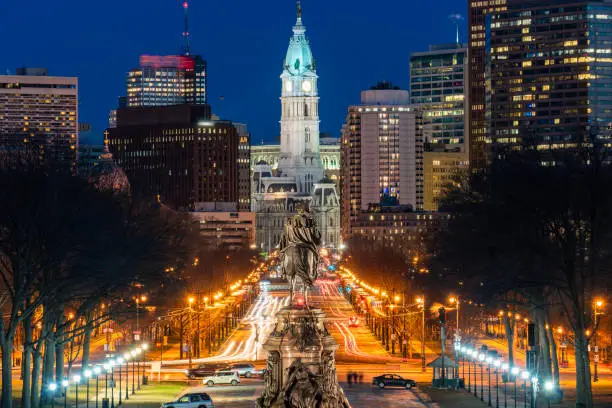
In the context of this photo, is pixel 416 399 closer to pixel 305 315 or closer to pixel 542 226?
pixel 542 226

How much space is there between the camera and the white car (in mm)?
95812

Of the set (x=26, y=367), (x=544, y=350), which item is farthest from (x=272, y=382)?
(x=544, y=350)

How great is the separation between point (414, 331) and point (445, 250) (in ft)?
129

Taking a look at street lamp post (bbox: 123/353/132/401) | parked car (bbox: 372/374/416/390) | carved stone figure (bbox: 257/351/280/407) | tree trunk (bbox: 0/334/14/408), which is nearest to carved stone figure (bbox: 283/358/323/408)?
carved stone figure (bbox: 257/351/280/407)

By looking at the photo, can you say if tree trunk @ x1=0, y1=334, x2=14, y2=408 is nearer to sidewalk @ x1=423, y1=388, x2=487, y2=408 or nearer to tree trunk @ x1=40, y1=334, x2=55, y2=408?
tree trunk @ x1=40, y1=334, x2=55, y2=408

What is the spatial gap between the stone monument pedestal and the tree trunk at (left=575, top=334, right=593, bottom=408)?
32855mm

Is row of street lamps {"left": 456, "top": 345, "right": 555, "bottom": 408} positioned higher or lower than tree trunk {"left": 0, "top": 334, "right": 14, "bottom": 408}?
lower

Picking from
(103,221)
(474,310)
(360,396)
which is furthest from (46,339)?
(474,310)

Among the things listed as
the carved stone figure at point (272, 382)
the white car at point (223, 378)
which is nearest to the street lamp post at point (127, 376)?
the white car at point (223, 378)

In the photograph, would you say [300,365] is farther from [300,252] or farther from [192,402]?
[192,402]

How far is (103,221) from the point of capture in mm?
87125

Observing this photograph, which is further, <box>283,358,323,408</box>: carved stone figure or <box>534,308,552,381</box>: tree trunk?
<box>534,308,552,381</box>: tree trunk

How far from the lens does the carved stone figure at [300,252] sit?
155 ft

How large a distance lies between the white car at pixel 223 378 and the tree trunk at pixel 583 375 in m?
25.6
